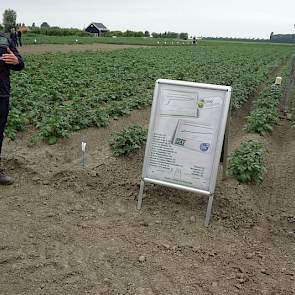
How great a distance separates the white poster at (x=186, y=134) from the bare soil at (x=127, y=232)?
0.47 meters

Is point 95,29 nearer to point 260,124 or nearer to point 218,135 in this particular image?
point 260,124

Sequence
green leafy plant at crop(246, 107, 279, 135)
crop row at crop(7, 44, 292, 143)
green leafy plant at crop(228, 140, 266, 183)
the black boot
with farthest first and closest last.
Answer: green leafy plant at crop(246, 107, 279, 135)
crop row at crop(7, 44, 292, 143)
the black boot
green leafy plant at crop(228, 140, 266, 183)

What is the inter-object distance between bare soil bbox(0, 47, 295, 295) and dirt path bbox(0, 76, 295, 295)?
0.01 metres

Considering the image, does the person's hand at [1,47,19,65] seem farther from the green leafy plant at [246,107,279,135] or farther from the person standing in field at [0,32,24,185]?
the green leafy plant at [246,107,279,135]

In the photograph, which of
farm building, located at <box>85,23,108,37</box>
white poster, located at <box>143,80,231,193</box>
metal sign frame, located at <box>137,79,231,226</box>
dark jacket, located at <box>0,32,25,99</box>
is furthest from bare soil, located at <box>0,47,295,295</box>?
farm building, located at <box>85,23,108,37</box>

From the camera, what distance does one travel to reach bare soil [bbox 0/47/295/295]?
376 cm

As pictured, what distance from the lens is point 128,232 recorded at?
4.57 meters

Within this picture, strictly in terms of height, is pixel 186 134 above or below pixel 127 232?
above

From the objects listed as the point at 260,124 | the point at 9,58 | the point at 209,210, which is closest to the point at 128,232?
the point at 209,210

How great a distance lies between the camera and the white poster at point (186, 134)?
4668 millimetres

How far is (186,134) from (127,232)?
4.15 feet

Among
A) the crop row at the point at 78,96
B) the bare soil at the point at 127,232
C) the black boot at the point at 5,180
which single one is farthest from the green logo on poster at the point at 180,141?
the crop row at the point at 78,96

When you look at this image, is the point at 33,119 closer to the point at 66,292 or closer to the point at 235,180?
the point at 235,180

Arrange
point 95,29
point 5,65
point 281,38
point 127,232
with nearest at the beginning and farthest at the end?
point 127,232
point 5,65
point 281,38
point 95,29
